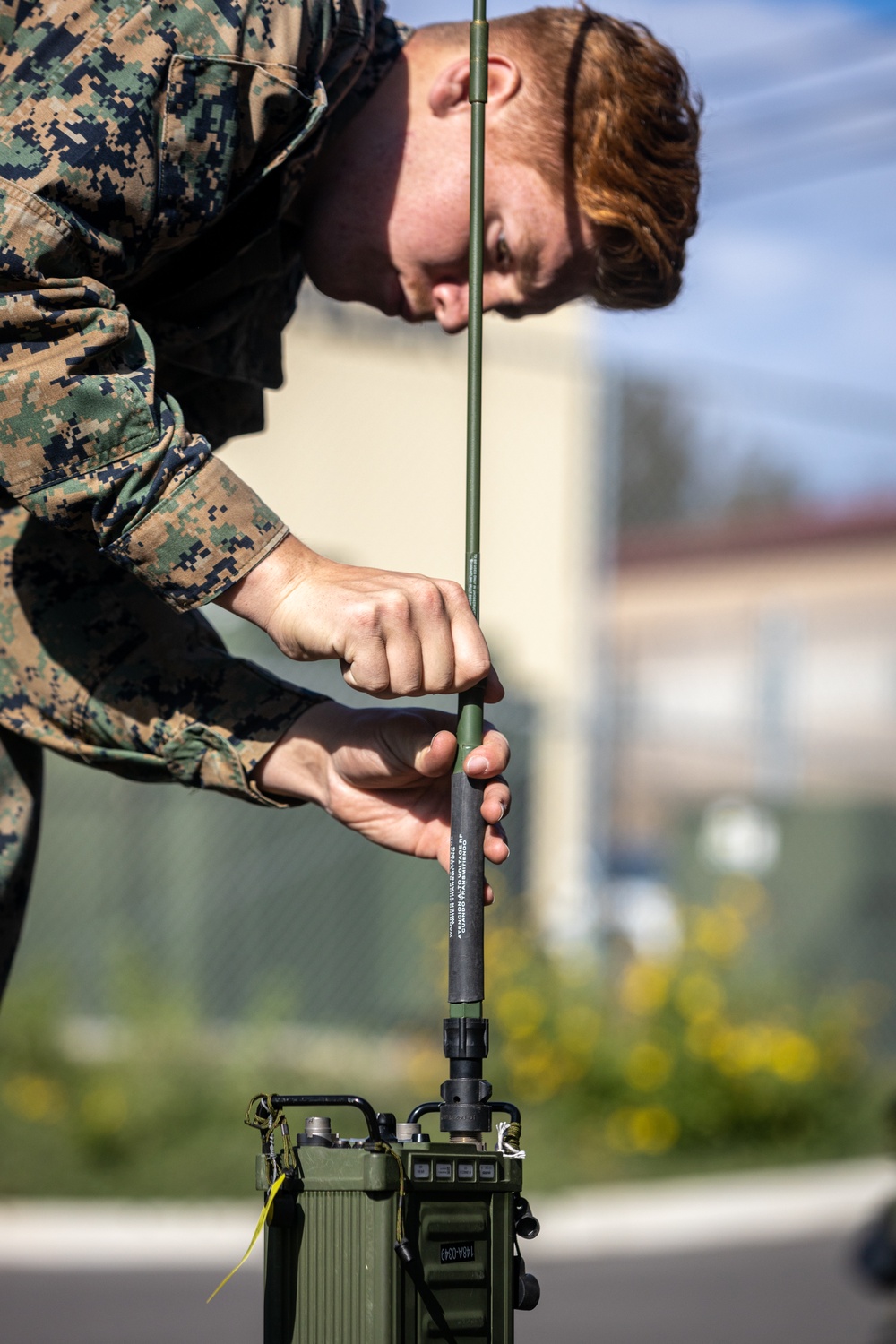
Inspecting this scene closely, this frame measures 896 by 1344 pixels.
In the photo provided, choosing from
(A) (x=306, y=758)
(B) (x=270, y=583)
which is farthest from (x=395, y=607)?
(A) (x=306, y=758)

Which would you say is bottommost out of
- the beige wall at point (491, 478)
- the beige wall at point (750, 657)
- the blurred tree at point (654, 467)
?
the beige wall at point (491, 478)

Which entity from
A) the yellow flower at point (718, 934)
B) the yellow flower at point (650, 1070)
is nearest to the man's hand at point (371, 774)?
the yellow flower at point (650, 1070)

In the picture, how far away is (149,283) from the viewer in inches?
74.7

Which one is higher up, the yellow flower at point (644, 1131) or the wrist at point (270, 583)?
the yellow flower at point (644, 1131)

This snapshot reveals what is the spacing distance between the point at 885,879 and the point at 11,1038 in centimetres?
516

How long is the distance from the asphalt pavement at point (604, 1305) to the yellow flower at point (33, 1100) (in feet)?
4.08

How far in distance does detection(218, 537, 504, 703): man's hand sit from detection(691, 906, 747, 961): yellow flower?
580cm

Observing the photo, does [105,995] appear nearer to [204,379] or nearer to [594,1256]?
[594,1256]

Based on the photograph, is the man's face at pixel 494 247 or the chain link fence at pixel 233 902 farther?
the chain link fence at pixel 233 902

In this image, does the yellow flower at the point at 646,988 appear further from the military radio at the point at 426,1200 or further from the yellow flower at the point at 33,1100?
the military radio at the point at 426,1200

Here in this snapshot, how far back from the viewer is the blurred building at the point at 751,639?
1938 cm

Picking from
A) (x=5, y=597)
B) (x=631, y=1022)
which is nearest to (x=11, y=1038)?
(x=631, y=1022)

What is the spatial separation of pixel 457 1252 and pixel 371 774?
0.55 m

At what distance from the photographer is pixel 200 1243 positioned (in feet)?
17.6
